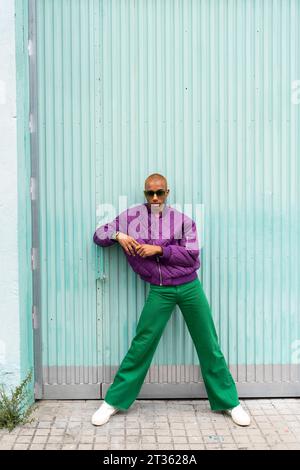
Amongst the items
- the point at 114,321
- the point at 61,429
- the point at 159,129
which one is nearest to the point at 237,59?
the point at 159,129

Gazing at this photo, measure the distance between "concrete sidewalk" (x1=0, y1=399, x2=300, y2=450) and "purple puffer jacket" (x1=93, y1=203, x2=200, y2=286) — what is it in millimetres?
1048

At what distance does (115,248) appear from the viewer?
189 inches

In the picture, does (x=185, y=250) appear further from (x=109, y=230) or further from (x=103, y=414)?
(x=103, y=414)

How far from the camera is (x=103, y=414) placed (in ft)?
14.5

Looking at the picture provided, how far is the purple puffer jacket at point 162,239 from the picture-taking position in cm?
443

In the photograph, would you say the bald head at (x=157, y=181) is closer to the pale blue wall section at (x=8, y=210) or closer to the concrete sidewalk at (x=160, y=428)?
the pale blue wall section at (x=8, y=210)

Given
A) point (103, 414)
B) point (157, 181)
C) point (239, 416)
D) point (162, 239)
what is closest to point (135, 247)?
point (162, 239)

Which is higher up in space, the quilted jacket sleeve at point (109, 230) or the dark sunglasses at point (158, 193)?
the dark sunglasses at point (158, 193)

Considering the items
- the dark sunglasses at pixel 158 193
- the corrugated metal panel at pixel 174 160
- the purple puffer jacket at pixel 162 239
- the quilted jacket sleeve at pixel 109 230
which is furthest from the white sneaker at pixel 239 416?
the dark sunglasses at pixel 158 193

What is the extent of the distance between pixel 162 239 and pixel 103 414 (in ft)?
4.54

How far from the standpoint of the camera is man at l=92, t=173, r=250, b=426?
4.43 meters

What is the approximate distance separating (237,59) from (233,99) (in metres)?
0.32

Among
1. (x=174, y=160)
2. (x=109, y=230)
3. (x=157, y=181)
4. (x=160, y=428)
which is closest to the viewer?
(x=160, y=428)

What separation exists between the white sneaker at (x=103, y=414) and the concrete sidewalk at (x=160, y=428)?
0.04m
